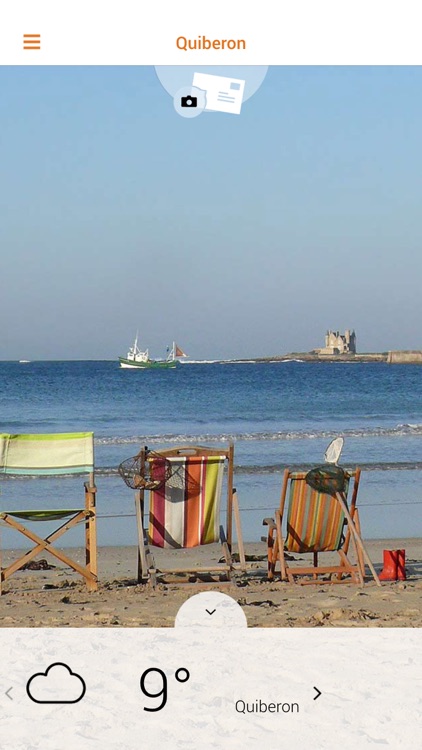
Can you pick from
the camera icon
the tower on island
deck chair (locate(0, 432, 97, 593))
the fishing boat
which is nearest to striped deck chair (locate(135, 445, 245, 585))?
deck chair (locate(0, 432, 97, 593))

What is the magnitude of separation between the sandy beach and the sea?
5.85 ft

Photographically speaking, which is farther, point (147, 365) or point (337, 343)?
point (337, 343)

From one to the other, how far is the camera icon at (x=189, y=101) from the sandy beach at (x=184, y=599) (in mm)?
2699

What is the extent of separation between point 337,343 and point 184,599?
181 ft

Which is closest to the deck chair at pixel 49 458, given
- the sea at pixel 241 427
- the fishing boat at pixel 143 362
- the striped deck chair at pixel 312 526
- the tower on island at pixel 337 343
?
the striped deck chair at pixel 312 526

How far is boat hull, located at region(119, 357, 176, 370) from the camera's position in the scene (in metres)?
47.5

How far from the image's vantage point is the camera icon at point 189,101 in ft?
9.80

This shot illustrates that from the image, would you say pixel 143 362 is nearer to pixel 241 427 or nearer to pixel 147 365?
pixel 147 365

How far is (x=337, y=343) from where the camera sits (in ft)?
197

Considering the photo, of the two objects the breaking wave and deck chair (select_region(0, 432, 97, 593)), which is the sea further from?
deck chair (select_region(0, 432, 97, 593))

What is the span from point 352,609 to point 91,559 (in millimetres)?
A: 1598

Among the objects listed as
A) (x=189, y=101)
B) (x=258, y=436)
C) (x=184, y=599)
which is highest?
(x=189, y=101)
